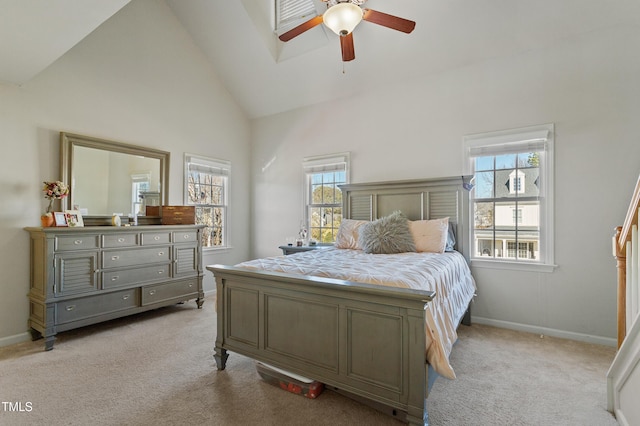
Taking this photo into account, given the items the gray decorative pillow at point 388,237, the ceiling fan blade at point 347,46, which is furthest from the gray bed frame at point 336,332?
the ceiling fan blade at point 347,46

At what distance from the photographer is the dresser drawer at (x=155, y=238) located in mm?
3537

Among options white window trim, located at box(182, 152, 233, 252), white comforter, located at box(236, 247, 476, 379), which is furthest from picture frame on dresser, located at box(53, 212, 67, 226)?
white comforter, located at box(236, 247, 476, 379)

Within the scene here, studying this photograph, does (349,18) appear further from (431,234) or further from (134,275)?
(134,275)

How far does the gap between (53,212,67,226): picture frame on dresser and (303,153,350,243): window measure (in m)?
2.99

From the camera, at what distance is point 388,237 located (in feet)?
10.7

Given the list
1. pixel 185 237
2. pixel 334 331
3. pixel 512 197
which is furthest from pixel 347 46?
pixel 185 237

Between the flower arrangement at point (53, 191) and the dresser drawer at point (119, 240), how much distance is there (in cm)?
58

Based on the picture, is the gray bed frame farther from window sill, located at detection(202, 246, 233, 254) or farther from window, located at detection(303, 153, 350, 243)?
window, located at detection(303, 153, 350, 243)

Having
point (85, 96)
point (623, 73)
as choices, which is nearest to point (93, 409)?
point (85, 96)

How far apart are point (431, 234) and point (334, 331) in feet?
6.18

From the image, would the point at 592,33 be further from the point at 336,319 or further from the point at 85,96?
the point at 85,96

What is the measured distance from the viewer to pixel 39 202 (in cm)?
310

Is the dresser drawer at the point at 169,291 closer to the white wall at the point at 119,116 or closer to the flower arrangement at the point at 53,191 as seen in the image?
the white wall at the point at 119,116

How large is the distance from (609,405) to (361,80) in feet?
13.1
